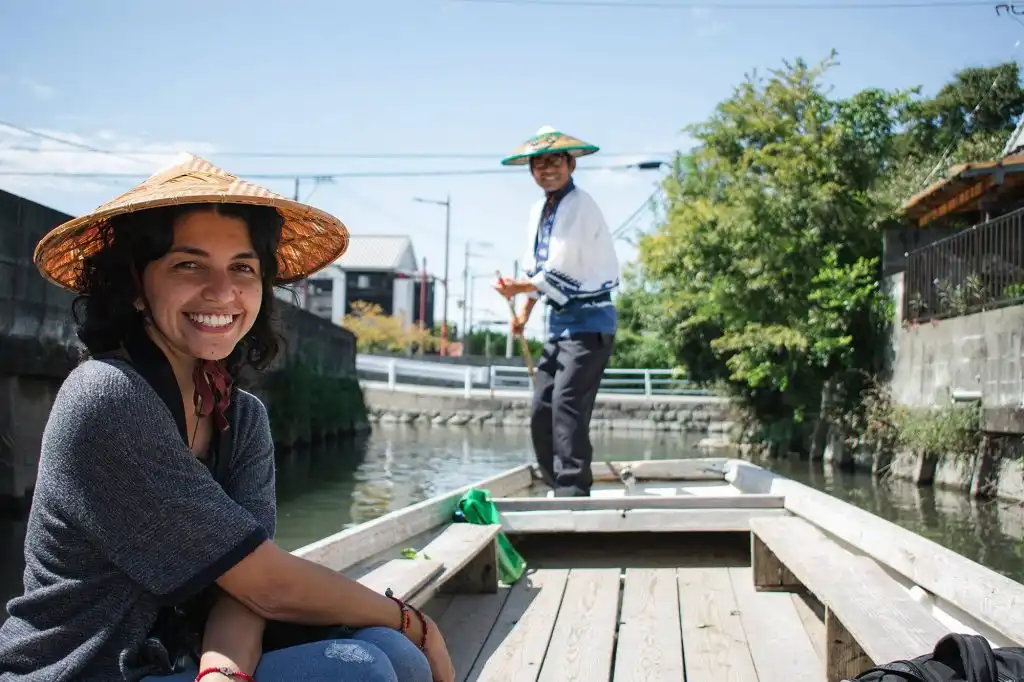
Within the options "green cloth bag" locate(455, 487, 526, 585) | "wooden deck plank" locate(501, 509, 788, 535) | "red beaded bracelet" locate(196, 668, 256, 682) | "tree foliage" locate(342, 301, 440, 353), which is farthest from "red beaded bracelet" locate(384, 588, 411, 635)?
"tree foliage" locate(342, 301, 440, 353)

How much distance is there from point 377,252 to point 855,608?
52678 millimetres

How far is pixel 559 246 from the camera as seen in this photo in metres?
4.12

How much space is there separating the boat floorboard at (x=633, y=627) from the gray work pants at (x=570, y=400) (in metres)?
0.43

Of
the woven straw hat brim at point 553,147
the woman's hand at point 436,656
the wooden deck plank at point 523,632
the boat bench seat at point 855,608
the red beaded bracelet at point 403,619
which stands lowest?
the wooden deck plank at point 523,632

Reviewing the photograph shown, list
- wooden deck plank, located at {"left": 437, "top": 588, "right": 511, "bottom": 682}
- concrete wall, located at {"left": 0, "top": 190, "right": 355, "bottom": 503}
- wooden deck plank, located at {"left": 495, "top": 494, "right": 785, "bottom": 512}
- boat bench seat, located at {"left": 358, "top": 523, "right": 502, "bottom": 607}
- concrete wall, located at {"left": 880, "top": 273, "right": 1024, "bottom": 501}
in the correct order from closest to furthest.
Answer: boat bench seat, located at {"left": 358, "top": 523, "right": 502, "bottom": 607} → wooden deck plank, located at {"left": 437, "top": 588, "right": 511, "bottom": 682} → wooden deck plank, located at {"left": 495, "top": 494, "right": 785, "bottom": 512} → concrete wall, located at {"left": 0, "top": 190, "right": 355, "bottom": 503} → concrete wall, located at {"left": 880, "top": 273, "right": 1024, "bottom": 501}

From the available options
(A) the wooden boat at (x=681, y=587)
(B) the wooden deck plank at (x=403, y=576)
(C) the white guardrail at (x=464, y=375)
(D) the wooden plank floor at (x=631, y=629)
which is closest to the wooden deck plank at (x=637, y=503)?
(A) the wooden boat at (x=681, y=587)

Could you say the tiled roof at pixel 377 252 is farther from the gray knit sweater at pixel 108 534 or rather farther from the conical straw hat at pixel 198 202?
the gray knit sweater at pixel 108 534

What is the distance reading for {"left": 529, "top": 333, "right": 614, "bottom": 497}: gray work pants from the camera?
413cm

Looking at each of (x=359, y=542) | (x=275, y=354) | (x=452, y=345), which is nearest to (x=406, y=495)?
(x=359, y=542)

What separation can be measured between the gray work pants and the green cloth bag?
1.50ft

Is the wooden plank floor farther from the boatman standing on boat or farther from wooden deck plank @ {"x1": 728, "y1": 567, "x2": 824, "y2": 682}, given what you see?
the boatman standing on boat

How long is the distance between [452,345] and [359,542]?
157 feet

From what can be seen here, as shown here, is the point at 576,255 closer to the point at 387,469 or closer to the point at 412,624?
the point at 412,624

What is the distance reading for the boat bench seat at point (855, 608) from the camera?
6.33 feet
